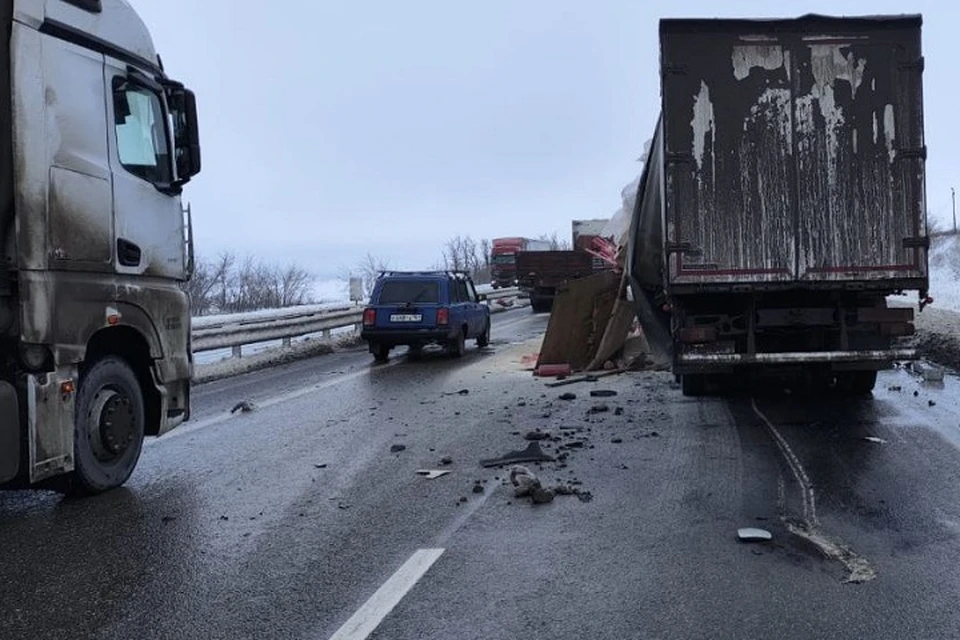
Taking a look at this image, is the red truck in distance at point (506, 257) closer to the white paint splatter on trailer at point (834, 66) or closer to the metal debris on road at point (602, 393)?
the metal debris on road at point (602, 393)

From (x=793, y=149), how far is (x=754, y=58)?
3.34 feet

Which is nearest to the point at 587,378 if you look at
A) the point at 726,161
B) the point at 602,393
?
the point at 602,393

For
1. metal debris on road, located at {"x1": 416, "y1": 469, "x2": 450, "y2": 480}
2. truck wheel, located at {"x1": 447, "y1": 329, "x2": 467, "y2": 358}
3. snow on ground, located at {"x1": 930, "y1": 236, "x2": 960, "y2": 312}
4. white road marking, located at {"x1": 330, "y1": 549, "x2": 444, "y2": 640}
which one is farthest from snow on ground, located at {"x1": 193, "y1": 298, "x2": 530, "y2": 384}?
snow on ground, located at {"x1": 930, "y1": 236, "x2": 960, "y2": 312}

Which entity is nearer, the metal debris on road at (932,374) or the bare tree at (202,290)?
the metal debris on road at (932,374)

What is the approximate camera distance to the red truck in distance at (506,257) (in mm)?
48831

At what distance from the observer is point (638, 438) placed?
8.02 m

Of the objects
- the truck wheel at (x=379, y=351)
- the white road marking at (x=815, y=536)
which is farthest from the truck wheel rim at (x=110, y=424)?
the truck wheel at (x=379, y=351)

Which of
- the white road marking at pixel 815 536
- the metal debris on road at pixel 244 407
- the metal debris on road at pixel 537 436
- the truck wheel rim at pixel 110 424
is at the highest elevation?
the truck wheel rim at pixel 110 424

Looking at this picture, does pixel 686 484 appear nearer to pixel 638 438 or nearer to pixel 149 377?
pixel 638 438

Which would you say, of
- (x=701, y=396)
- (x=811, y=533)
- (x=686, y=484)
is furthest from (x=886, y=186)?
(x=811, y=533)

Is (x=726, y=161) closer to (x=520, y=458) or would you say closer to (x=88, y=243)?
(x=520, y=458)

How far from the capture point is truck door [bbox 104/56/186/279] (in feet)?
19.7

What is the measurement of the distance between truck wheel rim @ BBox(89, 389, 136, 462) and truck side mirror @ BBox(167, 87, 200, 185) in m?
1.83

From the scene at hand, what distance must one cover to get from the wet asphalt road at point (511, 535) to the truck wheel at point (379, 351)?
292 inches
